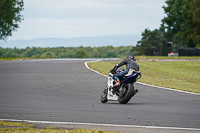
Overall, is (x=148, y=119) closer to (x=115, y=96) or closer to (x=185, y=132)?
(x=185, y=132)

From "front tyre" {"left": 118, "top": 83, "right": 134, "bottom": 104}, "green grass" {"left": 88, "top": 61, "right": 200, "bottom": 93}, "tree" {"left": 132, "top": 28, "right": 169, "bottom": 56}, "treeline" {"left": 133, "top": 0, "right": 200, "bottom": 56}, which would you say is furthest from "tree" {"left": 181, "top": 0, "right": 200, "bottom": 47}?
"front tyre" {"left": 118, "top": 83, "right": 134, "bottom": 104}

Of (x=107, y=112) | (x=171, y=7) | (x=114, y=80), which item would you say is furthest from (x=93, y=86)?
(x=171, y=7)

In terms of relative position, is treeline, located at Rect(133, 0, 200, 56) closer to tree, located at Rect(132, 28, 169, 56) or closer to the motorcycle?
tree, located at Rect(132, 28, 169, 56)

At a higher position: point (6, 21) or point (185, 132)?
point (6, 21)

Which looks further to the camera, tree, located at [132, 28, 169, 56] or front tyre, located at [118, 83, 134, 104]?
tree, located at [132, 28, 169, 56]

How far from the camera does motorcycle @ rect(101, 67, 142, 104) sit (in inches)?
451

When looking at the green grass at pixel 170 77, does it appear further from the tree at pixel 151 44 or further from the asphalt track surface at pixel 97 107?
the tree at pixel 151 44

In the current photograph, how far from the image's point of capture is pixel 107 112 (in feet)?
33.3

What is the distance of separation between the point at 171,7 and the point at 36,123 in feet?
234

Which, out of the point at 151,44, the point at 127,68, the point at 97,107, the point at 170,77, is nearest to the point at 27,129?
the point at 97,107

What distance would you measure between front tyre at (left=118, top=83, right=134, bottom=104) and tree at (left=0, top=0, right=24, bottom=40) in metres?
52.9

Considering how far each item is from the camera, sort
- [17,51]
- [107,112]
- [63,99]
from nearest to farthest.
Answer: [107,112] < [63,99] < [17,51]

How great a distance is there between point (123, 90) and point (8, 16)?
183 ft

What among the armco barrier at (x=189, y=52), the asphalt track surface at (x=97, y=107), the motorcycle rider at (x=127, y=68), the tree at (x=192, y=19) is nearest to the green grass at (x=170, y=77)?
the asphalt track surface at (x=97, y=107)
